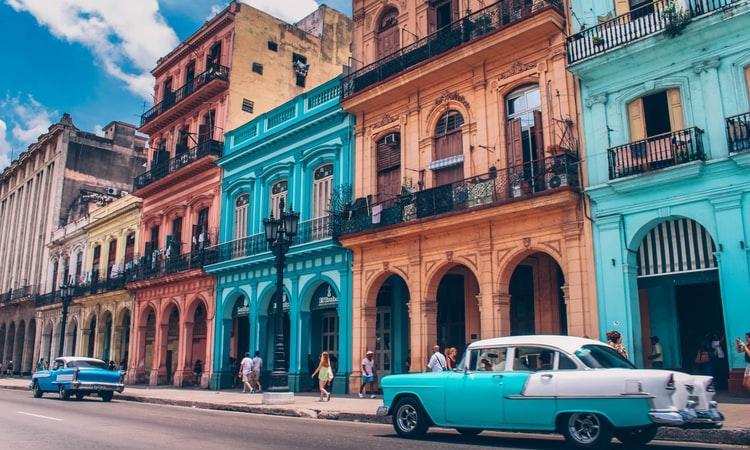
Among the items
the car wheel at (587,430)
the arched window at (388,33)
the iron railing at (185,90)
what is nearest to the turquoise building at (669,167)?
the car wheel at (587,430)

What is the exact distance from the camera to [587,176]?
15133 millimetres

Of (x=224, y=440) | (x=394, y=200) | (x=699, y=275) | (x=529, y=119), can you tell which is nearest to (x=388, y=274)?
(x=394, y=200)

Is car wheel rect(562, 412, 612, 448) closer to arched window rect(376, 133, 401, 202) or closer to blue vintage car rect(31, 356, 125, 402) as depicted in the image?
arched window rect(376, 133, 401, 202)

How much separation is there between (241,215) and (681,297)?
16567 millimetres

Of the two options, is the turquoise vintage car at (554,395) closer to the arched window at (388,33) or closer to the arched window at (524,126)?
the arched window at (524,126)

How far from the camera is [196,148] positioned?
28.5m

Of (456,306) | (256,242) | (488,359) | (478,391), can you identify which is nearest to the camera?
(478,391)

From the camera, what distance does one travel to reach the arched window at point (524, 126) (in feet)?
54.3

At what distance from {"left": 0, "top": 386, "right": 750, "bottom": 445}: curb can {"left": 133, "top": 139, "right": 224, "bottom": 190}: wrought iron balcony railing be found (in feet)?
34.9

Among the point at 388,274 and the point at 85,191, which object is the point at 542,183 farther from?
the point at 85,191

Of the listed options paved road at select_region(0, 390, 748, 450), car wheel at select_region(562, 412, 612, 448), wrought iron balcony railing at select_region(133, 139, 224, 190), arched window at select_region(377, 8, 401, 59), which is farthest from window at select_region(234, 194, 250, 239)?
car wheel at select_region(562, 412, 612, 448)

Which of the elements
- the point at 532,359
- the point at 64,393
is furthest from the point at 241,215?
the point at 532,359

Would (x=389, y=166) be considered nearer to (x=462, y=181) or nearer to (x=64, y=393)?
(x=462, y=181)

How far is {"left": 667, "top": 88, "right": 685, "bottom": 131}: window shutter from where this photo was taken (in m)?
14.1
